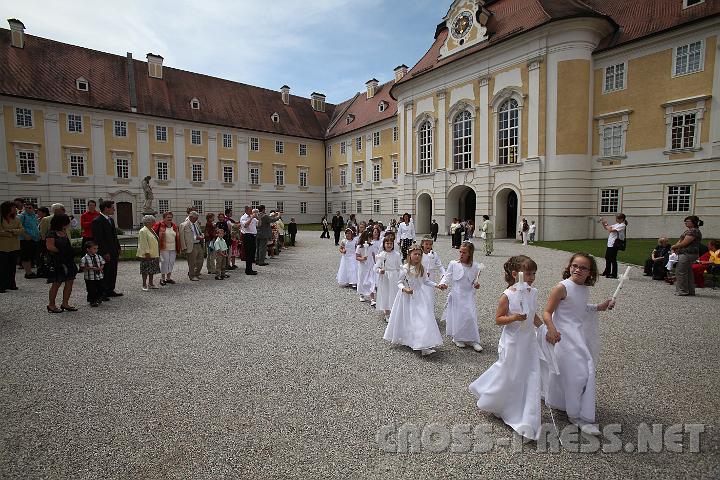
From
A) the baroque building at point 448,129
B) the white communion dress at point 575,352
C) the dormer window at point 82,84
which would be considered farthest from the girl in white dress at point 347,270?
the dormer window at point 82,84

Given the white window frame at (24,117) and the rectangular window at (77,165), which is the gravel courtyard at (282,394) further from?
the white window frame at (24,117)

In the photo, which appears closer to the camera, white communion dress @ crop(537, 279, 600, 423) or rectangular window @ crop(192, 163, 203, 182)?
white communion dress @ crop(537, 279, 600, 423)

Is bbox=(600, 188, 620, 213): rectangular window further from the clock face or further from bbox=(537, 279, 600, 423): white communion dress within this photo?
bbox=(537, 279, 600, 423): white communion dress

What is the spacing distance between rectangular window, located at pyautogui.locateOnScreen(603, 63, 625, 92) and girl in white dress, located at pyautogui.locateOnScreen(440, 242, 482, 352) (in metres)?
26.6

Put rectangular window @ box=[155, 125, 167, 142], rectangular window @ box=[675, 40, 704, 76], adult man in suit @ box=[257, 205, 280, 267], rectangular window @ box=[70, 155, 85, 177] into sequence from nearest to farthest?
adult man in suit @ box=[257, 205, 280, 267] < rectangular window @ box=[675, 40, 704, 76] < rectangular window @ box=[70, 155, 85, 177] < rectangular window @ box=[155, 125, 167, 142]

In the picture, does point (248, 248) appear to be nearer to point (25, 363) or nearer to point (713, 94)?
point (25, 363)

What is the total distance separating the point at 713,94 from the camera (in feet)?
70.5

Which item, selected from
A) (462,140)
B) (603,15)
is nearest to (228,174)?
(462,140)

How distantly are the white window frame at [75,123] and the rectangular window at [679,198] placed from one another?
48.0 meters

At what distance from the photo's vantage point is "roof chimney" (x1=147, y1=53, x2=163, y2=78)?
41281mm

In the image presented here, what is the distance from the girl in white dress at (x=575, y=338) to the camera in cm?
358

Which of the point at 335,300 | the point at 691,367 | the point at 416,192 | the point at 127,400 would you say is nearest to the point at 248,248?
the point at 335,300

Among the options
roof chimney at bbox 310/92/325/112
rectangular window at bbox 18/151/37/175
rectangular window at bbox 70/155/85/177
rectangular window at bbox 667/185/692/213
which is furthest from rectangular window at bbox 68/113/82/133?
rectangular window at bbox 667/185/692/213

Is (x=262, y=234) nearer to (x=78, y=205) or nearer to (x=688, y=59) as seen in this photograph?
(x=688, y=59)
